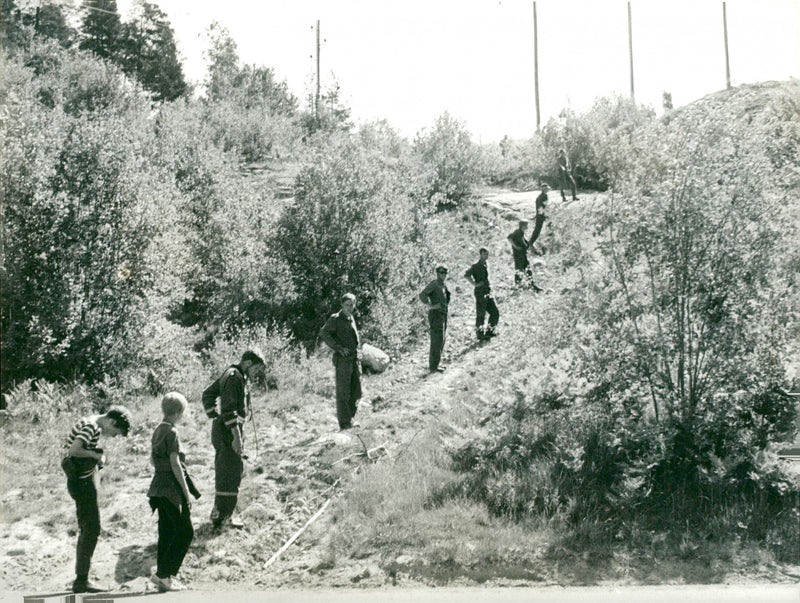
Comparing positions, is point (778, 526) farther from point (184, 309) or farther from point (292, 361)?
point (184, 309)

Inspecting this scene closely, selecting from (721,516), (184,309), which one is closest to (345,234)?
(184,309)

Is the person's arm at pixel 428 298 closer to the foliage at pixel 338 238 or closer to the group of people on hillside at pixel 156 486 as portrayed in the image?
the foliage at pixel 338 238

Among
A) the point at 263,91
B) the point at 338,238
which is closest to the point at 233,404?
the point at 338,238

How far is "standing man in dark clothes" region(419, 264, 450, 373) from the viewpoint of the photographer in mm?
11695

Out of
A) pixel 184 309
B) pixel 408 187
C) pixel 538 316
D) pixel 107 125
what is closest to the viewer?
pixel 538 316

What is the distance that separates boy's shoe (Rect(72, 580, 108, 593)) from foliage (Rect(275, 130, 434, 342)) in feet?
29.4

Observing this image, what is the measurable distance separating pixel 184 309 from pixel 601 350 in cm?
970

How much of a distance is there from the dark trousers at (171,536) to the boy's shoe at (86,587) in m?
0.47

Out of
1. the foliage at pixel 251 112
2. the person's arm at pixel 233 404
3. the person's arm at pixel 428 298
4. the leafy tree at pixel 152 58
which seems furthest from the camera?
the foliage at pixel 251 112

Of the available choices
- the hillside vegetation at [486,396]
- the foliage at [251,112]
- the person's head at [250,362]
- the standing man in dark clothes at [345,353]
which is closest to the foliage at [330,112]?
the foliage at [251,112]

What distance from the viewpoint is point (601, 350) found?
812 centimetres

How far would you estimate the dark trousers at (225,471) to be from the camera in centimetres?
691

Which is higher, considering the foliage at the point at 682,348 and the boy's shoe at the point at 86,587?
the foliage at the point at 682,348

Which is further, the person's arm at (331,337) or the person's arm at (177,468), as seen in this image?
the person's arm at (331,337)
